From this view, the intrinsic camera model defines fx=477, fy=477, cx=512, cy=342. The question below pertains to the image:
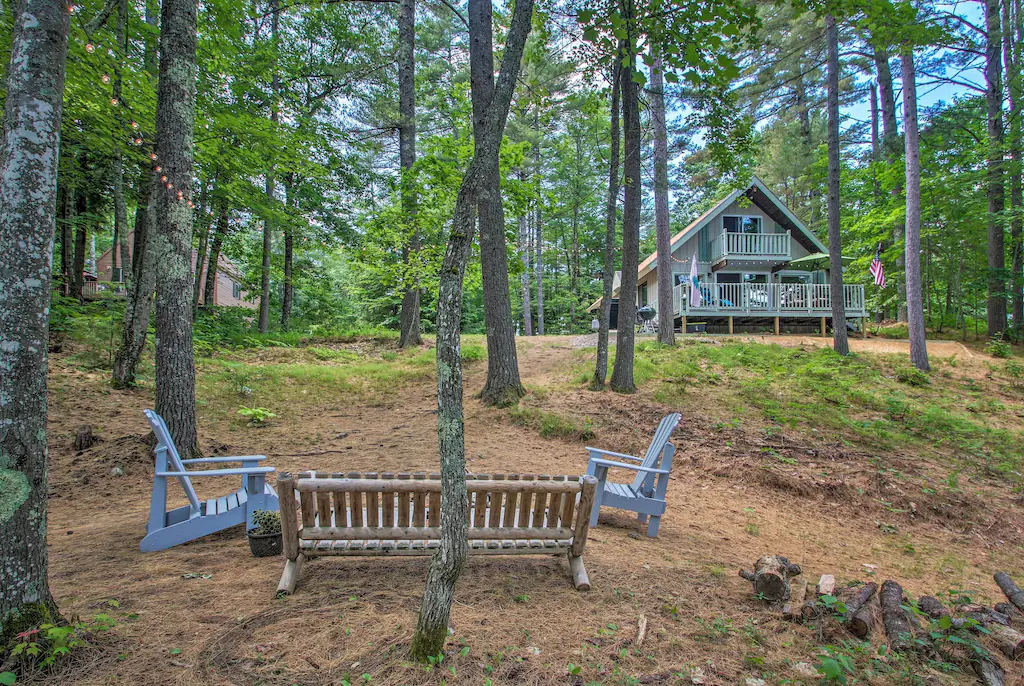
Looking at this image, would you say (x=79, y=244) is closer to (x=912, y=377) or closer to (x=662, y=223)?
(x=662, y=223)

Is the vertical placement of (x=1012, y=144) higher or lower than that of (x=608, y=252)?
higher

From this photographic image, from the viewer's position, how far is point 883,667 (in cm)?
251

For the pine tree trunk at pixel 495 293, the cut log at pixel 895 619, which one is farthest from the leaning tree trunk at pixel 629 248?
the cut log at pixel 895 619

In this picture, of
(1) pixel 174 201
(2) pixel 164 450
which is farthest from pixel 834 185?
(2) pixel 164 450

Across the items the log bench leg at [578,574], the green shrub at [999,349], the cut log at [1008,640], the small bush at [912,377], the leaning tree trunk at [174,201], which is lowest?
the cut log at [1008,640]

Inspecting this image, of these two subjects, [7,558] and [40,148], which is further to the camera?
[40,148]

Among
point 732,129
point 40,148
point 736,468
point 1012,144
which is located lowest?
point 736,468

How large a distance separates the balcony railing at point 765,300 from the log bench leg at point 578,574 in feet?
54.2

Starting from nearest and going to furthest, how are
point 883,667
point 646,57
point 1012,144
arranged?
point 883,667 → point 646,57 → point 1012,144

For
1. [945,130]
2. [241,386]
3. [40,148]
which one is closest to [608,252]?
[241,386]

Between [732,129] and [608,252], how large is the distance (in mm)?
3009

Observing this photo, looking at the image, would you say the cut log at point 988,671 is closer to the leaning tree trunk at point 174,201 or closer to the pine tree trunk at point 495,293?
the pine tree trunk at point 495,293

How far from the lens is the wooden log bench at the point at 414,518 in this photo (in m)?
3.09

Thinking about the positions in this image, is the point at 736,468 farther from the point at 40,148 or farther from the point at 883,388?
the point at 40,148
